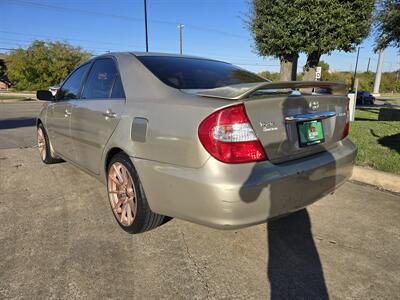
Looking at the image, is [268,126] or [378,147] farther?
[378,147]

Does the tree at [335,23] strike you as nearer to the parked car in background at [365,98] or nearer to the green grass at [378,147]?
the green grass at [378,147]

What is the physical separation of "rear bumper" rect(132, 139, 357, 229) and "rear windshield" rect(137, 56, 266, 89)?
0.77 m

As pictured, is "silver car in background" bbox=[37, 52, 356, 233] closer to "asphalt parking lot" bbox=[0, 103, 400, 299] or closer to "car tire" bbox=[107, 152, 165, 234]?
"car tire" bbox=[107, 152, 165, 234]

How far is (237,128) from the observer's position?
2094 mm

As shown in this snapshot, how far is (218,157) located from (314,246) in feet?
4.13

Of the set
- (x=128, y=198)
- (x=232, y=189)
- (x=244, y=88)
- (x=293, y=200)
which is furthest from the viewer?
(x=128, y=198)

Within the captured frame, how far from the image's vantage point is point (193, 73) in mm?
3029

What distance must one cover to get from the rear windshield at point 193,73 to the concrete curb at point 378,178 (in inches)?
77.7

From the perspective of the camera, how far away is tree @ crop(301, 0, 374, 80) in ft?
33.2

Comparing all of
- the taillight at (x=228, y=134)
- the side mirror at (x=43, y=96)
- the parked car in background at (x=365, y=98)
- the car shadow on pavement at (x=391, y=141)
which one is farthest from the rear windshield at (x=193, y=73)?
the parked car in background at (x=365, y=98)

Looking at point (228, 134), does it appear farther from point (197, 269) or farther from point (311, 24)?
point (311, 24)

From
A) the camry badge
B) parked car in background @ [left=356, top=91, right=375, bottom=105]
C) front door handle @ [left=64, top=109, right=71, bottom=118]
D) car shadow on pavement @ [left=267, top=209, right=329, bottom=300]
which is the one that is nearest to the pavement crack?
car shadow on pavement @ [left=267, top=209, right=329, bottom=300]

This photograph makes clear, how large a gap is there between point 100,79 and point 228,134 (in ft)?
6.24

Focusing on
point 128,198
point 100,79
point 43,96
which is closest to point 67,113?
point 100,79
